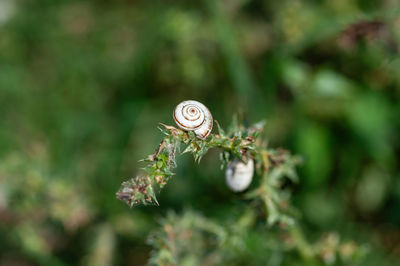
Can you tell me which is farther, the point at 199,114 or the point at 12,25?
the point at 12,25

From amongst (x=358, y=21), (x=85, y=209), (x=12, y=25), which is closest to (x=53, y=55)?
(x=12, y=25)

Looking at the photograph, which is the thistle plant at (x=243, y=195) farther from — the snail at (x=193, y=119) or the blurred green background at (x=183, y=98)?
the blurred green background at (x=183, y=98)

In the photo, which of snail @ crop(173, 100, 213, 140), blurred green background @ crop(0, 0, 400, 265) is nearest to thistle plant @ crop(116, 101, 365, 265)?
snail @ crop(173, 100, 213, 140)

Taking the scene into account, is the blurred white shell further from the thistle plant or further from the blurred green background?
the blurred green background

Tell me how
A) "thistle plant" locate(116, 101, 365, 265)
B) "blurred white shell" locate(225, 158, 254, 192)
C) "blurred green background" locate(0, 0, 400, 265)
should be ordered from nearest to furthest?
1. "thistle plant" locate(116, 101, 365, 265)
2. "blurred white shell" locate(225, 158, 254, 192)
3. "blurred green background" locate(0, 0, 400, 265)

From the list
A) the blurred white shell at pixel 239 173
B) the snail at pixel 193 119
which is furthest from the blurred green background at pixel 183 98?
the snail at pixel 193 119

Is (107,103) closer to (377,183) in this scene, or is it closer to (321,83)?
(321,83)

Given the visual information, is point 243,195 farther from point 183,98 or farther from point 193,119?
point 183,98
